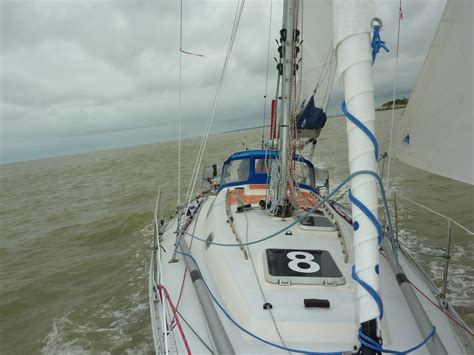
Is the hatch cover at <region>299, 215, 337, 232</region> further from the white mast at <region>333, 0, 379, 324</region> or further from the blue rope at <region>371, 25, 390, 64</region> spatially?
the blue rope at <region>371, 25, 390, 64</region>

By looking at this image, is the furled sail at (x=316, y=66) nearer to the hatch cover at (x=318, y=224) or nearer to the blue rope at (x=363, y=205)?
the hatch cover at (x=318, y=224)

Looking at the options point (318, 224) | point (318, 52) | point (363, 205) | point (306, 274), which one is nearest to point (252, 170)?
point (318, 224)

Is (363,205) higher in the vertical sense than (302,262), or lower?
higher

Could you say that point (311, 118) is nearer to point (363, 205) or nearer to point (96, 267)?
point (363, 205)

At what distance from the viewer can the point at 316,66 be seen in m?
6.16

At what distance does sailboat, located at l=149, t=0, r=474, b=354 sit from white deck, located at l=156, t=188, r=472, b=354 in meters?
0.01

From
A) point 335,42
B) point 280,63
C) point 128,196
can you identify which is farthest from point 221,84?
point 128,196

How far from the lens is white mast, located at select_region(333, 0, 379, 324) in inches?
61.7

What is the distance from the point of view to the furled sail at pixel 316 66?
215 inches

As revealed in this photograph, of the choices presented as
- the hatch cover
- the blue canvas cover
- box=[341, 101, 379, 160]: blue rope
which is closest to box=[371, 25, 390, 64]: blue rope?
box=[341, 101, 379, 160]: blue rope

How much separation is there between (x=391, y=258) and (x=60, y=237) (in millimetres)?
10193

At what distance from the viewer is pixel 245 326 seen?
8.87ft

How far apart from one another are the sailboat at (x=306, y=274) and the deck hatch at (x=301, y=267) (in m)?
0.01

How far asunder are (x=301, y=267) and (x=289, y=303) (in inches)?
18.6
